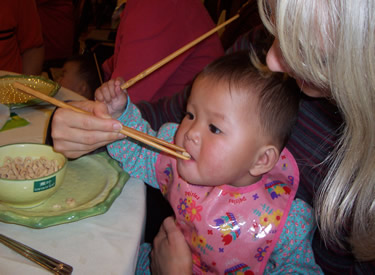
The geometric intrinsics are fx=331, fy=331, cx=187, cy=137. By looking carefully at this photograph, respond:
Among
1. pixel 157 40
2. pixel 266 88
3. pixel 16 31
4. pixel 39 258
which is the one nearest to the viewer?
pixel 39 258

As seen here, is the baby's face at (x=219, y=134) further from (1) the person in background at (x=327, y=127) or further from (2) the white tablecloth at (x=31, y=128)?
(2) the white tablecloth at (x=31, y=128)

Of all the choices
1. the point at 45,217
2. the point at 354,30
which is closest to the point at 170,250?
the point at 45,217

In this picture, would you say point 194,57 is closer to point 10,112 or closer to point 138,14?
point 138,14

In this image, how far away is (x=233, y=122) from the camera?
2.98 ft

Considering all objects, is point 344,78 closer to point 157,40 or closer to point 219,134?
point 219,134

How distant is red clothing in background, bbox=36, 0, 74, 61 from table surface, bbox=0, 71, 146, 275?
317cm

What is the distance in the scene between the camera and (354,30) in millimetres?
626

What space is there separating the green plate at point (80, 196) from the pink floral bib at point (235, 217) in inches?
8.8

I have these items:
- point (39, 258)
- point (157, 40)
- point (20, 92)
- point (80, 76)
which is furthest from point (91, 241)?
point (80, 76)

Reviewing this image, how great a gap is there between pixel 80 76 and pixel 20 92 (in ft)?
3.63

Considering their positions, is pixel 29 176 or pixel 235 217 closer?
pixel 29 176

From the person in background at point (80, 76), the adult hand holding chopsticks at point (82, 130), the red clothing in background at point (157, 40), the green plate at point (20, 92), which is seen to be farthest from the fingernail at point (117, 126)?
the person in background at point (80, 76)

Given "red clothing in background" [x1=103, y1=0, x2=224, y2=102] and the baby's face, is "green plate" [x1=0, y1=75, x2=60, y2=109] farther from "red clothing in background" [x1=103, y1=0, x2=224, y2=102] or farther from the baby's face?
the baby's face

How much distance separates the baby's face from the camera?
0.91m
